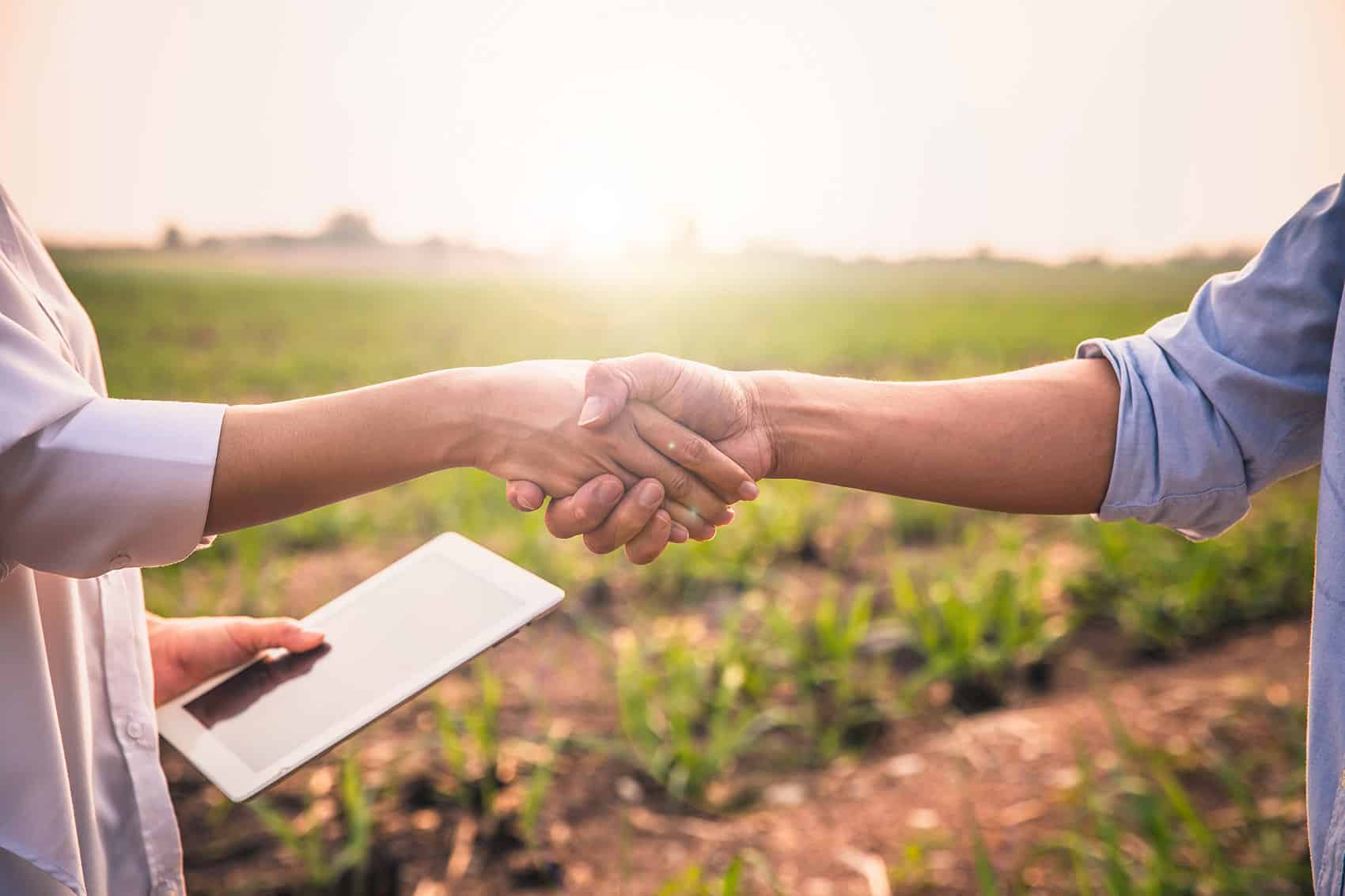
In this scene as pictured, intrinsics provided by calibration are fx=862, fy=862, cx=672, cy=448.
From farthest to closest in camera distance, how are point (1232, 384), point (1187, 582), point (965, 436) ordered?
point (1187, 582)
point (965, 436)
point (1232, 384)

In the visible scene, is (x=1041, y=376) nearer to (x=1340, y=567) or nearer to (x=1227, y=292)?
(x=1227, y=292)

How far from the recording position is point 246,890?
216cm

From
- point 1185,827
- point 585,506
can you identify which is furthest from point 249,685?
point 1185,827

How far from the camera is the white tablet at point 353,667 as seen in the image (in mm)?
1494

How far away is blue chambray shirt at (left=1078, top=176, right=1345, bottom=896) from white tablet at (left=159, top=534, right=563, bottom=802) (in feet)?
3.79

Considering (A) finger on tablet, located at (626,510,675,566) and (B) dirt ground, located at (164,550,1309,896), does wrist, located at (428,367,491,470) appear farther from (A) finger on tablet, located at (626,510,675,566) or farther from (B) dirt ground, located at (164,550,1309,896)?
(B) dirt ground, located at (164,550,1309,896)

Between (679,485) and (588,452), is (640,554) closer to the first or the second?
(679,485)

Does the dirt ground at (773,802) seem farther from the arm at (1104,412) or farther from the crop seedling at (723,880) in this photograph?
the arm at (1104,412)

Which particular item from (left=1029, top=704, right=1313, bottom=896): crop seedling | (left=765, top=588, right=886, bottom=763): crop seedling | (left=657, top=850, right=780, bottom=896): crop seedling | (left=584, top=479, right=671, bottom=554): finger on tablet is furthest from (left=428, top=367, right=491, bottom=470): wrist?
(left=1029, top=704, right=1313, bottom=896): crop seedling

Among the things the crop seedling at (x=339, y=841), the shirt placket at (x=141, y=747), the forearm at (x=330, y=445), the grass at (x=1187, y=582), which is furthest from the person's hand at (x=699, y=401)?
the grass at (x=1187, y=582)

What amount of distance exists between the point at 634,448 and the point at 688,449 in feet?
0.44

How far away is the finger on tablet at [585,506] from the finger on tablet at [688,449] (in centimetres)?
14

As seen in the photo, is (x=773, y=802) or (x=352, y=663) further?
(x=773, y=802)

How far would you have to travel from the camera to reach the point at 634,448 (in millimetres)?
2066
